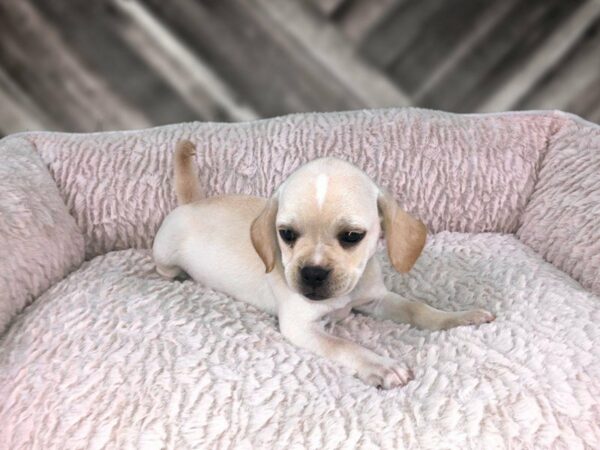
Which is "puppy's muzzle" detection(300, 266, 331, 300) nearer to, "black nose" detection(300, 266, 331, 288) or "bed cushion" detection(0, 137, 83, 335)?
"black nose" detection(300, 266, 331, 288)

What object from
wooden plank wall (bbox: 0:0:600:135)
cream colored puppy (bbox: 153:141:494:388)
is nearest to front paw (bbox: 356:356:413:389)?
cream colored puppy (bbox: 153:141:494:388)

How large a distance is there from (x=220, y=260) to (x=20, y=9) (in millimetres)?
1177

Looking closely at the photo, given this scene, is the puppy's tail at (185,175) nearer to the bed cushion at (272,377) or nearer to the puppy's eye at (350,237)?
the bed cushion at (272,377)

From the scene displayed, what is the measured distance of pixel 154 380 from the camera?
105cm

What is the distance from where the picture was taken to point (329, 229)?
1156 millimetres

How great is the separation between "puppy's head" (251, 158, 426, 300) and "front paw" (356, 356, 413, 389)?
5.8 inches

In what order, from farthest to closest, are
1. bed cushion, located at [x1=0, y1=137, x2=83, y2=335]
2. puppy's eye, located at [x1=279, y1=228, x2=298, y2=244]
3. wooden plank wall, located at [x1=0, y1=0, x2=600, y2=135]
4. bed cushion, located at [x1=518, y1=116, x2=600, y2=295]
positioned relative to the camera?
1. wooden plank wall, located at [x1=0, y1=0, x2=600, y2=135]
2. bed cushion, located at [x1=518, y1=116, x2=600, y2=295]
3. bed cushion, located at [x1=0, y1=137, x2=83, y2=335]
4. puppy's eye, located at [x1=279, y1=228, x2=298, y2=244]

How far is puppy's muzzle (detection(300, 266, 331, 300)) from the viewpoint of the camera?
1.13 m

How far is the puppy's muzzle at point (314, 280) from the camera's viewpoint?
3.70ft

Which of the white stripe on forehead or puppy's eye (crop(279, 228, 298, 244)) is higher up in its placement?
the white stripe on forehead

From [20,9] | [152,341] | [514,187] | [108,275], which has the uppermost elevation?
[514,187]

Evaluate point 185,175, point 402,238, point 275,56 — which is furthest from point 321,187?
point 275,56

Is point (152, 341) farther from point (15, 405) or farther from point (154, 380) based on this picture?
point (15, 405)

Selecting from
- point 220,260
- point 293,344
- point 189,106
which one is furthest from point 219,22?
point 293,344
